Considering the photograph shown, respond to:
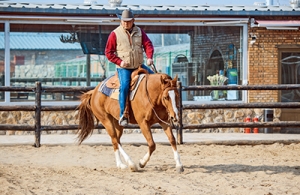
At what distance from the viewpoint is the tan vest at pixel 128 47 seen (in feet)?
31.8

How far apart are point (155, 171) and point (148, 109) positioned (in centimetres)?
97

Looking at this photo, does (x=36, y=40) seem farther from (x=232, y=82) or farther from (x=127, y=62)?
(x=127, y=62)

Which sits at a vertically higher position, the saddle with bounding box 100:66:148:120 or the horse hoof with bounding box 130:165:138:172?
the saddle with bounding box 100:66:148:120

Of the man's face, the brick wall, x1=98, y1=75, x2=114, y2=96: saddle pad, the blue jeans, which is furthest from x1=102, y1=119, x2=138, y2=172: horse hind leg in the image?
the brick wall

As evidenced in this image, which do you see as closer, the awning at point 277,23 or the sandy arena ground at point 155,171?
the sandy arena ground at point 155,171

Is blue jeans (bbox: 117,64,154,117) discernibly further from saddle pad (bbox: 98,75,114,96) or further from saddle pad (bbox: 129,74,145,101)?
saddle pad (bbox: 98,75,114,96)

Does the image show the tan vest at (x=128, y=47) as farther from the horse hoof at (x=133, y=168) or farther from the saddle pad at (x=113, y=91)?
the horse hoof at (x=133, y=168)

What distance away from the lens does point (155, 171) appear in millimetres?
9289

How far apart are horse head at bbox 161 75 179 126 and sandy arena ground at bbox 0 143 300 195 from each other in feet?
2.84

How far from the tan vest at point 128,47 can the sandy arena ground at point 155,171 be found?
173 centimetres

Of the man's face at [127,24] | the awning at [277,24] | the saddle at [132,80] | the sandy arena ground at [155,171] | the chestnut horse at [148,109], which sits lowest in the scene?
the sandy arena ground at [155,171]

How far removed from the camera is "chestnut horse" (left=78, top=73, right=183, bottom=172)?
8.69 metres

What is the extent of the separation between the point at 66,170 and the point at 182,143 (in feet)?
14.6

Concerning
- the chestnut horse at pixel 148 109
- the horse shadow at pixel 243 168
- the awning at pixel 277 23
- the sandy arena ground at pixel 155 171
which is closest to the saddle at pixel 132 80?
the chestnut horse at pixel 148 109
